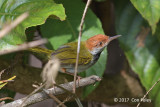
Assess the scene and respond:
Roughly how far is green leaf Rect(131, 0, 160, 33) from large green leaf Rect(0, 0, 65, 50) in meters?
0.64

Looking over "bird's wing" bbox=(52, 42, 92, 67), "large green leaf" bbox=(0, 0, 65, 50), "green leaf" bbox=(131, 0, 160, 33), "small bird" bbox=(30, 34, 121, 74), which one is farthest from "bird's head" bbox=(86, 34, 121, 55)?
"large green leaf" bbox=(0, 0, 65, 50)

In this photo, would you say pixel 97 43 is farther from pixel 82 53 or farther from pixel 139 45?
pixel 139 45

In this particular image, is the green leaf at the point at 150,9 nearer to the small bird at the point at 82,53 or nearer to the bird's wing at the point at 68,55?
the small bird at the point at 82,53

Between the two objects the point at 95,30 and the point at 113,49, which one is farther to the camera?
the point at 113,49

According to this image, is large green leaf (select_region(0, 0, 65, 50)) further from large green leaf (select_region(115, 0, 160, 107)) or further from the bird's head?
large green leaf (select_region(115, 0, 160, 107))

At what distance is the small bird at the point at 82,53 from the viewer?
2166mm

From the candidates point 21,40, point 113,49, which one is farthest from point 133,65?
point 21,40

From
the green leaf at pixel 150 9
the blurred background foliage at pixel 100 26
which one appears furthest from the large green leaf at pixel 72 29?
the green leaf at pixel 150 9

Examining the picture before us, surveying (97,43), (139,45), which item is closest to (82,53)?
(97,43)

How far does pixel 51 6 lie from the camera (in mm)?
1812

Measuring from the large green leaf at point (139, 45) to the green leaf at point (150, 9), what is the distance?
379 millimetres

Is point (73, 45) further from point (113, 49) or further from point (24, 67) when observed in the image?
point (113, 49)

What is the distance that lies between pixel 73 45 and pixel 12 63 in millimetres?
541

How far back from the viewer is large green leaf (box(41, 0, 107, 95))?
225cm
